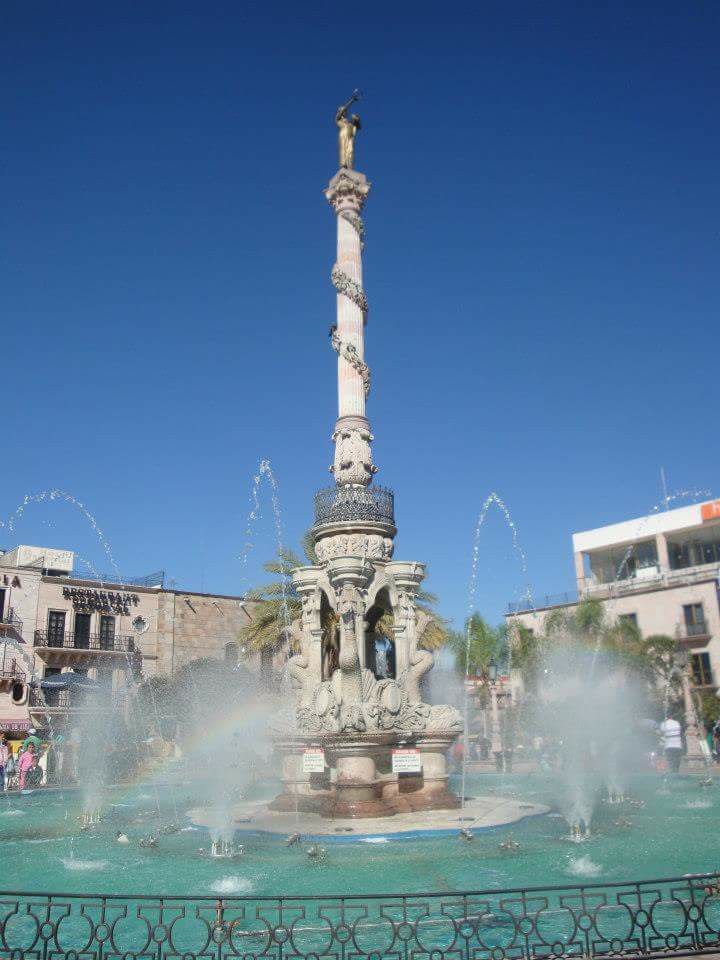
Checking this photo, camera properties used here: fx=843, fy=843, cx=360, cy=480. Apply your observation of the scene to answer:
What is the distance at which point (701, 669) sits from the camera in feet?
134

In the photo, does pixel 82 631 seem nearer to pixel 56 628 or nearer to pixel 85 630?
pixel 85 630

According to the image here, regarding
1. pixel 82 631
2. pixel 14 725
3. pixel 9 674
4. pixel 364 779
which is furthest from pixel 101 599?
pixel 364 779

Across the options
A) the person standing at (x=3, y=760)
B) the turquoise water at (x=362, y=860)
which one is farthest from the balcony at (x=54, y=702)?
the turquoise water at (x=362, y=860)

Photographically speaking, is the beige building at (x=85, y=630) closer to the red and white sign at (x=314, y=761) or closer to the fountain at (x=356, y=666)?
the fountain at (x=356, y=666)

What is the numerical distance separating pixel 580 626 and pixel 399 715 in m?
25.9

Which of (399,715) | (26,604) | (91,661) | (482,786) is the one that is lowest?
(482,786)

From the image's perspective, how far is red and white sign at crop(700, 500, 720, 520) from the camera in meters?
45.7

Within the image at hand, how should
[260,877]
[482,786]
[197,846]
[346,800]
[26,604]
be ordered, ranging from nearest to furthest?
1. [260,877]
2. [197,846]
3. [346,800]
4. [482,786]
5. [26,604]

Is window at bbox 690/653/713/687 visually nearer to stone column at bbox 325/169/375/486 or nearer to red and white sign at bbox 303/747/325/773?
stone column at bbox 325/169/375/486

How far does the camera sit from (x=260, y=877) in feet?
32.7

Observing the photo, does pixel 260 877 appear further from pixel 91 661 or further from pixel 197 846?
pixel 91 661

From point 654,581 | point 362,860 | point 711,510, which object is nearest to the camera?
point 362,860

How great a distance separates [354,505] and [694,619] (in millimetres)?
30264

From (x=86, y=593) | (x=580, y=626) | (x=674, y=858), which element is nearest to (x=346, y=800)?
(x=674, y=858)
